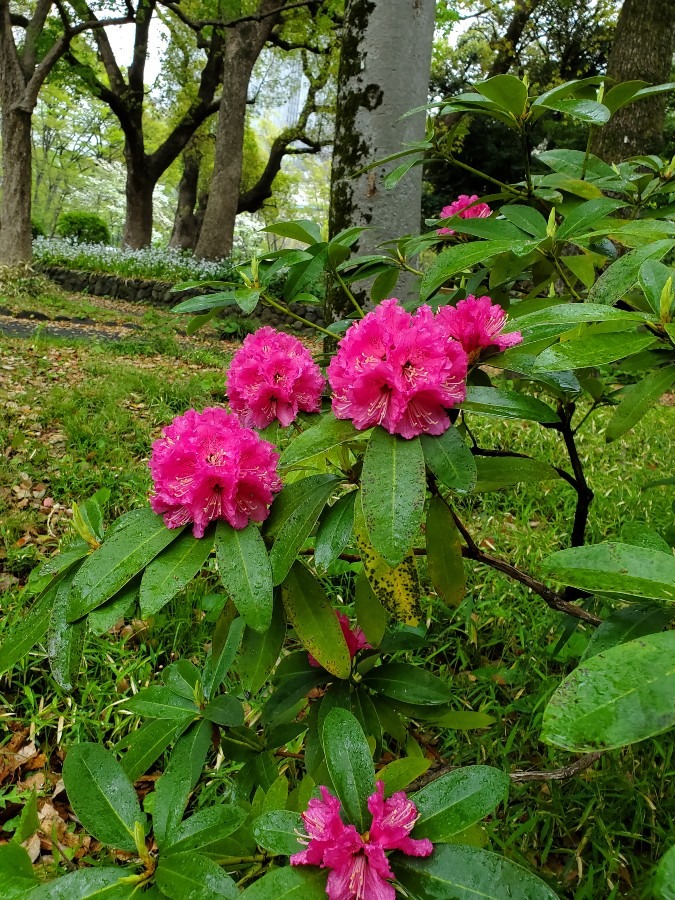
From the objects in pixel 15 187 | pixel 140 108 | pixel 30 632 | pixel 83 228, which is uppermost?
pixel 140 108

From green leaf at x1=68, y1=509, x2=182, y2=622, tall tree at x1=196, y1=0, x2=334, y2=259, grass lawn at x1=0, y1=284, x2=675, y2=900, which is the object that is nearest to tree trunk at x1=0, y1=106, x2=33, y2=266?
tall tree at x1=196, y1=0, x2=334, y2=259

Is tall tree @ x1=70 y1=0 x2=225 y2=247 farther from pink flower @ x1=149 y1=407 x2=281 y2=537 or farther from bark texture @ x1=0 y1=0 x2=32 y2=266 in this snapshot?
pink flower @ x1=149 y1=407 x2=281 y2=537

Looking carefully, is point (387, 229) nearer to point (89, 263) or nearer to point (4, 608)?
point (4, 608)

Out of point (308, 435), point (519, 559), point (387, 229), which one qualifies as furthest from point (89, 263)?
point (308, 435)

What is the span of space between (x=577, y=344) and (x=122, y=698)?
1.50 meters

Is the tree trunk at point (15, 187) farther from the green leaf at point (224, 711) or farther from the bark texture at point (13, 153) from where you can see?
the green leaf at point (224, 711)

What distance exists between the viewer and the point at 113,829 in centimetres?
60

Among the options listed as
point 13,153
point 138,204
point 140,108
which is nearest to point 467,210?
point 13,153

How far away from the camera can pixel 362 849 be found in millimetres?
496

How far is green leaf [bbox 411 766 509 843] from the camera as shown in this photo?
507 mm

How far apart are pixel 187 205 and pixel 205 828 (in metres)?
16.4

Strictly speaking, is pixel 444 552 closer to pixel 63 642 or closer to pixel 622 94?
pixel 63 642

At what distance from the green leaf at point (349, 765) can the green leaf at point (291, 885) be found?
0.20ft

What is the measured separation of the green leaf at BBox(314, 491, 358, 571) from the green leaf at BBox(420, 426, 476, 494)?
12cm
